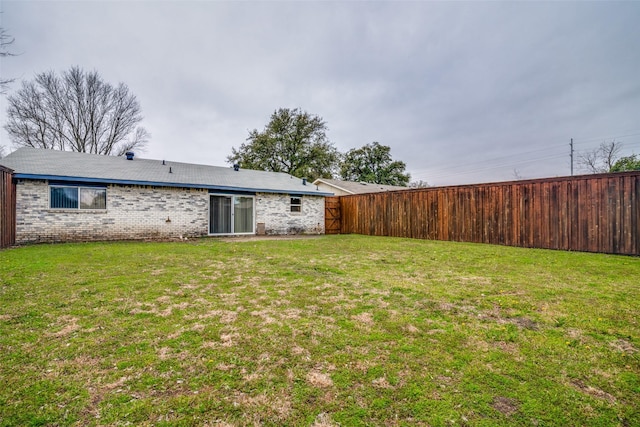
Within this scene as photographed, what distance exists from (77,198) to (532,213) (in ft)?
53.9


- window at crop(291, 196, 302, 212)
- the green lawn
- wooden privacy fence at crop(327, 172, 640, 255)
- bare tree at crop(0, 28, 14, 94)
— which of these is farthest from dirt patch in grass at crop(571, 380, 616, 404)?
window at crop(291, 196, 302, 212)

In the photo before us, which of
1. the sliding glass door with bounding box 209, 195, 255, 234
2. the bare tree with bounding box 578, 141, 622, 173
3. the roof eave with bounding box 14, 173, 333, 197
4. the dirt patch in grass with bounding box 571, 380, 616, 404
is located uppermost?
the bare tree with bounding box 578, 141, 622, 173

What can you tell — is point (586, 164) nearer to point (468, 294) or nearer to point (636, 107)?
point (636, 107)

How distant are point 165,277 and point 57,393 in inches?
133

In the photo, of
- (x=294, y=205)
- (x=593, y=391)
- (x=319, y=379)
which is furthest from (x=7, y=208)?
(x=593, y=391)

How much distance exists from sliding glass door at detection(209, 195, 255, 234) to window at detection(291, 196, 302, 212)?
2.35 m

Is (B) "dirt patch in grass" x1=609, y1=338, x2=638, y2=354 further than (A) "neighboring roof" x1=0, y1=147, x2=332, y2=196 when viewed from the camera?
No

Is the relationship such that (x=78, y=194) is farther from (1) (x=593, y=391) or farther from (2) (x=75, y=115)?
(2) (x=75, y=115)

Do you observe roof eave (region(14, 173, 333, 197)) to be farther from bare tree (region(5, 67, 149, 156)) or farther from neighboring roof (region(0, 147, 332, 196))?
bare tree (region(5, 67, 149, 156))

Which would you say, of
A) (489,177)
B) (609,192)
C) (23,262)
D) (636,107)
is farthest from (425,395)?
(489,177)

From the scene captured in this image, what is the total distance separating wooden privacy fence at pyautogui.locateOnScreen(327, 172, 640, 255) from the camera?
26.5ft

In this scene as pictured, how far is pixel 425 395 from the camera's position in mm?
1883

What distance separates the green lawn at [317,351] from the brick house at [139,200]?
670 centimetres

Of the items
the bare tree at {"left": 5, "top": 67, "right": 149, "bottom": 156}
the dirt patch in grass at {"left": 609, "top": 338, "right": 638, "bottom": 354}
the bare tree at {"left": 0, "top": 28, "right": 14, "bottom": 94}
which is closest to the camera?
the dirt patch in grass at {"left": 609, "top": 338, "right": 638, "bottom": 354}
